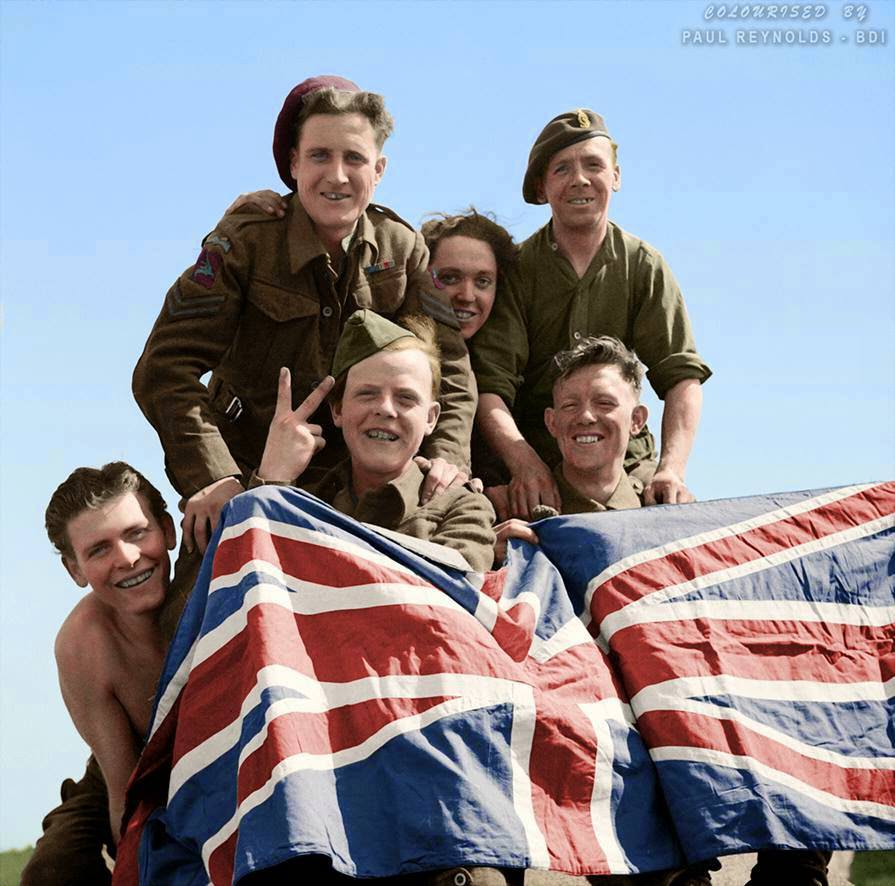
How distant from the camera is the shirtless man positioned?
5.01 m

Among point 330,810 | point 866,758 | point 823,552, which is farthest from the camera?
point 823,552

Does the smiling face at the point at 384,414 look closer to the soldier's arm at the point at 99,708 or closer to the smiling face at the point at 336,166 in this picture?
the smiling face at the point at 336,166

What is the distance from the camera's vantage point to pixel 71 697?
5.04 meters

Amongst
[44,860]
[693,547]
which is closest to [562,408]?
[693,547]

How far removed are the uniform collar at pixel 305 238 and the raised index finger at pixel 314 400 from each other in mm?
766

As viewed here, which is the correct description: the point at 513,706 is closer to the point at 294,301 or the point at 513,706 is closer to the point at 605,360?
the point at 605,360

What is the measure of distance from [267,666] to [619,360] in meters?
2.59

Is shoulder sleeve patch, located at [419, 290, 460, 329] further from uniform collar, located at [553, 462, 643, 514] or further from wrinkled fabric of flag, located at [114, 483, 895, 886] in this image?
wrinkled fabric of flag, located at [114, 483, 895, 886]

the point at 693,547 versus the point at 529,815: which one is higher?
the point at 693,547

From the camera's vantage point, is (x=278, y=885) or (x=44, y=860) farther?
(x=44, y=860)

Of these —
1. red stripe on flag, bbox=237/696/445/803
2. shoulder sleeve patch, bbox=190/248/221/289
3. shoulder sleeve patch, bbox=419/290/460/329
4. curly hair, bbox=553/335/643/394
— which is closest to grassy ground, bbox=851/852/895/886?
curly hair, bbox=553/335/643/394

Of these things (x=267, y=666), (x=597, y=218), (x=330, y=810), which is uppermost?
(x=597, y=218)

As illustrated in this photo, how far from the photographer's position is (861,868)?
8.05 metres

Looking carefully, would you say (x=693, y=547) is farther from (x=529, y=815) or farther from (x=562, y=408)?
(x=529, y=815)
